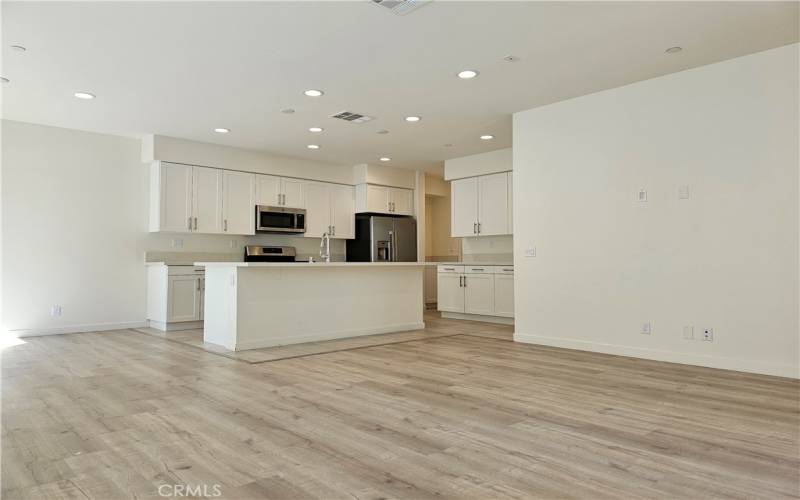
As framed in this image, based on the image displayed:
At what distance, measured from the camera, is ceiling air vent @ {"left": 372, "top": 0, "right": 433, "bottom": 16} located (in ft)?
10.9

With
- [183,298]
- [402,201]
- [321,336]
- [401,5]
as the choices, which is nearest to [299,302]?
[321,336]

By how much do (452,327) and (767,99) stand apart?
4379 millimetres

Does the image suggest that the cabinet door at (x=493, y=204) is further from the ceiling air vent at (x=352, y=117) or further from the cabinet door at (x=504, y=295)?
the ceiling air vent at (x=352, y=117)

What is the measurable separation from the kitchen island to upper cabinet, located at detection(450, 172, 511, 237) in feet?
6.35

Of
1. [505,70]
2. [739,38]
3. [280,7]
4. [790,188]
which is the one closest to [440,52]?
[505,70]

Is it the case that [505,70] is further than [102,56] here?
Yes

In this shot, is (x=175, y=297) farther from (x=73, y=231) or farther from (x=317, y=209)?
(x=317, y=209)

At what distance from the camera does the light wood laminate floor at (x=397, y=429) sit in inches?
80.4

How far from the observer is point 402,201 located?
9.41m

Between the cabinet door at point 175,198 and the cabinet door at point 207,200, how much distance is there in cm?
8

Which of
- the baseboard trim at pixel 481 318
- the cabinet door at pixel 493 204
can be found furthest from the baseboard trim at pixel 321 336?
the cabinet door at pixel 493 204

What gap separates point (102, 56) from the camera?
13.7 feet

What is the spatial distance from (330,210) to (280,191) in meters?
1.00

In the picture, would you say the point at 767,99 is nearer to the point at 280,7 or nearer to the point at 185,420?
the point at 280,7
